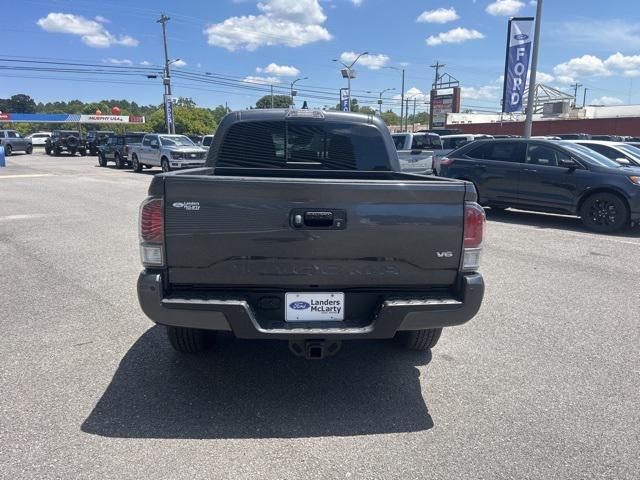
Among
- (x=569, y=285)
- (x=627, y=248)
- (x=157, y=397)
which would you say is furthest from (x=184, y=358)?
(x=627, y=248)

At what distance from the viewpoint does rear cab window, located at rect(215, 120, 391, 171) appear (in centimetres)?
462

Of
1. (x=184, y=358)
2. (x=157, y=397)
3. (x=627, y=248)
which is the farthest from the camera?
(x=627, y=248)

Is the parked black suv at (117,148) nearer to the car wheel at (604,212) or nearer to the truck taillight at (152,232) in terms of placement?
the car wheel at (604,212)

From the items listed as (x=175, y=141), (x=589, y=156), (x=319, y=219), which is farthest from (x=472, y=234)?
(x=175, y=141)

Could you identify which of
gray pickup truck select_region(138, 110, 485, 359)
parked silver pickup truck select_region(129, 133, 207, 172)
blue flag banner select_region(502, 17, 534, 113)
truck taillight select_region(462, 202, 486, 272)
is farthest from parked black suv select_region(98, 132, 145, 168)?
truck taillight select_region(462, 202, 486, 272)

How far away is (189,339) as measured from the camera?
3.84m

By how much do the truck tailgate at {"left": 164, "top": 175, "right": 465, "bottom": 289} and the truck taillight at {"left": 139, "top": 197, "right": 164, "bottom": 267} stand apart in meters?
0.04

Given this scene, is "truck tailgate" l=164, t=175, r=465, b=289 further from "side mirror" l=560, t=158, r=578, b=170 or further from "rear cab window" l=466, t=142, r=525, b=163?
"rear cab window" l=466, t=142, r=525, b=163

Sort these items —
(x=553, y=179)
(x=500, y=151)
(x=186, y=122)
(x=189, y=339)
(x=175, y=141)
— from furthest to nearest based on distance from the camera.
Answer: (x=186, y=122), (x=175, y=141), (x=500, y=151), (x=553, y=179), (x=189, y=339)

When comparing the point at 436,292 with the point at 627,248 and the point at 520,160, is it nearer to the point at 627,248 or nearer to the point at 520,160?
the point at 627,248

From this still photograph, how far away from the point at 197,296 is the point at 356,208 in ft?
3.67

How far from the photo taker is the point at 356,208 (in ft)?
9.81

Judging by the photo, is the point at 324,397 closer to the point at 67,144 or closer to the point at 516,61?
the point at 516,61

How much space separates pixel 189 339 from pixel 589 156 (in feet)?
30.4
